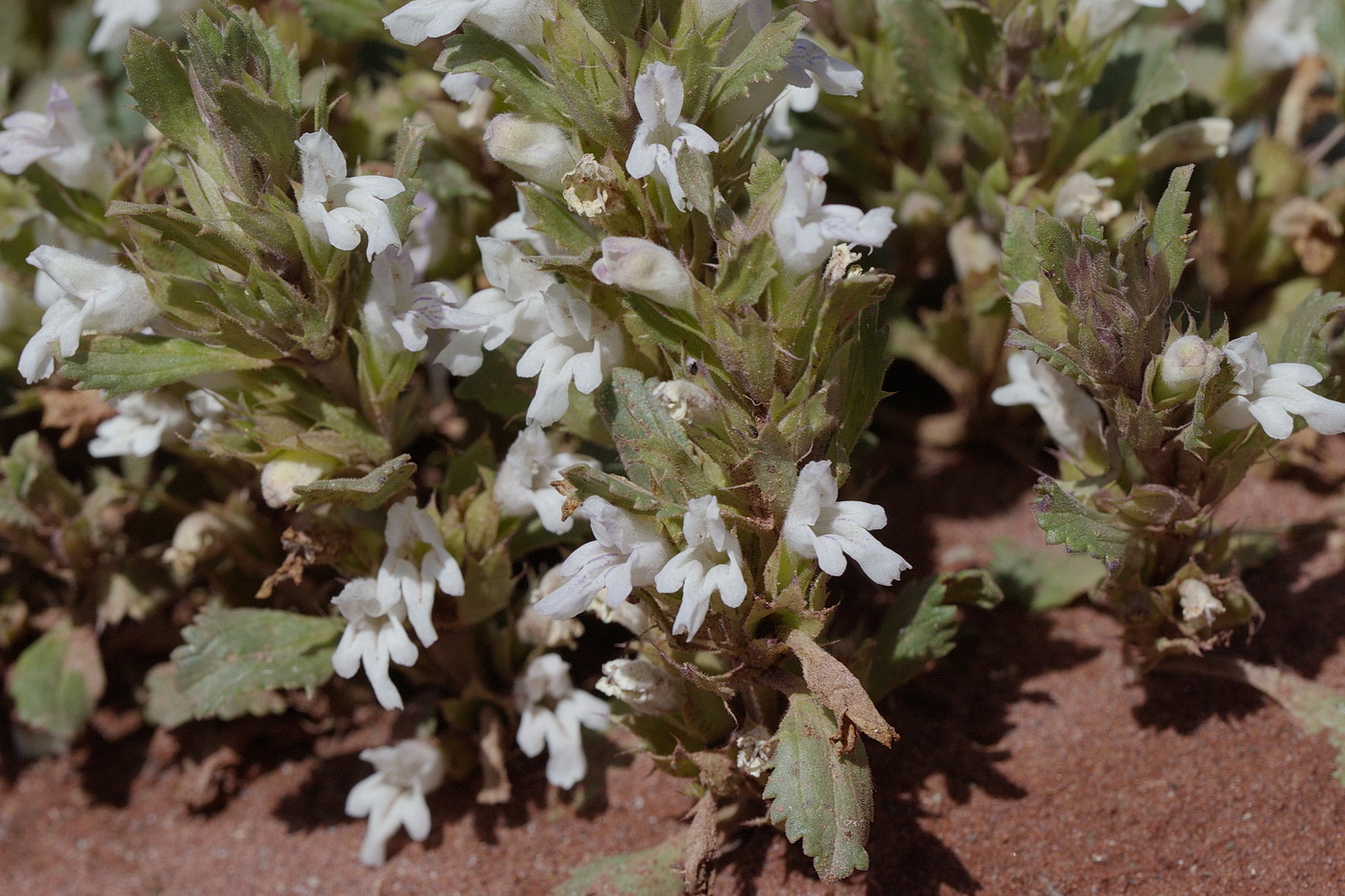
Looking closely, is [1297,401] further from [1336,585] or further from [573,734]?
[573,734]

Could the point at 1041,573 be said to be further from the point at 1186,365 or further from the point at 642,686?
the point at 642,686

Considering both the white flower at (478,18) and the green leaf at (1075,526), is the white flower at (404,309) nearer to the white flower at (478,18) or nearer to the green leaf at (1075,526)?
the white flower at (478,18)

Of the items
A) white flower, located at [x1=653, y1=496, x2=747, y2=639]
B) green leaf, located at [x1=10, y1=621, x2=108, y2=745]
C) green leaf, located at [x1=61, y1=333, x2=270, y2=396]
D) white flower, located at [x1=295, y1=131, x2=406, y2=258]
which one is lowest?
green leaf, located at [x1=10, y1=621, x2=108, y2=745]

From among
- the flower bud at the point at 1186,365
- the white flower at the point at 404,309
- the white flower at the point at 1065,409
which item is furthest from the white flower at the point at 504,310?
the flower bud at the point at 1186,365

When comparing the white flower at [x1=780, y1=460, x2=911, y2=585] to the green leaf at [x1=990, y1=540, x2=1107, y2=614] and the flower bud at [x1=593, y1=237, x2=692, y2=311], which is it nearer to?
the flower bud at [x1=593, y1=237, x2=692, y2=311]

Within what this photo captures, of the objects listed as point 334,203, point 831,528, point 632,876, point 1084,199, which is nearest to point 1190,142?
point 1084,199

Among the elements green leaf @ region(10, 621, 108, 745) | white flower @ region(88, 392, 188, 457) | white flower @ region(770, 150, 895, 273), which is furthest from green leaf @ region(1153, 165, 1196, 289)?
green leaf @ region(10, 621, 108, 745)

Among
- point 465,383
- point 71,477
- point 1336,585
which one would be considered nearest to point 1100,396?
point 1336,585
